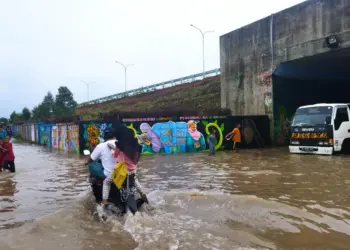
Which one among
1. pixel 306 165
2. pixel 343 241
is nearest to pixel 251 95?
pixel 306 165

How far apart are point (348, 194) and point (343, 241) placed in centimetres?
307

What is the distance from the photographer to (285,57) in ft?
67.1

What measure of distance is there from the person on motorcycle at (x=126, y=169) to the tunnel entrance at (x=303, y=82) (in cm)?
1528

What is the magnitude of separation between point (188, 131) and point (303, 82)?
8304 mm

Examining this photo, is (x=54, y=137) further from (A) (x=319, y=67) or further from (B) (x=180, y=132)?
(A) (x=319, y=67)

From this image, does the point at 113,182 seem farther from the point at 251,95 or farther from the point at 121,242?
the point at 251,95

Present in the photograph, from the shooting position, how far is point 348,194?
802 cm

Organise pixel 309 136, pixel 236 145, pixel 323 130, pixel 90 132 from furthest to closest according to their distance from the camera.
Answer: pixel 236 145 → pixel 90 132 → pixel 309 136 → pixel 323 130

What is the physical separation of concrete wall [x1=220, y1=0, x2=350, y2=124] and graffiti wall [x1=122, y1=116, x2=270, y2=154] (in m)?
1.72

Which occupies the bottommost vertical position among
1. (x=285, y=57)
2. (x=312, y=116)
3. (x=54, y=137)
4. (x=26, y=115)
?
(x=54, y=137)

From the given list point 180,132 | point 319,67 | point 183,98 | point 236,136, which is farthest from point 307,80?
point 183,98

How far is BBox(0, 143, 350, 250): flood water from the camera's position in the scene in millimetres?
5344

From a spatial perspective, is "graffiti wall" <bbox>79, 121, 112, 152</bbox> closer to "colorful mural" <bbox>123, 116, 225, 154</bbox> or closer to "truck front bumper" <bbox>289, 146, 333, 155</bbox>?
"colorful mural" <bbox>123, 116, 225, 154</bbox>

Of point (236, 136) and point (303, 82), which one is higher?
point (303, 82)
